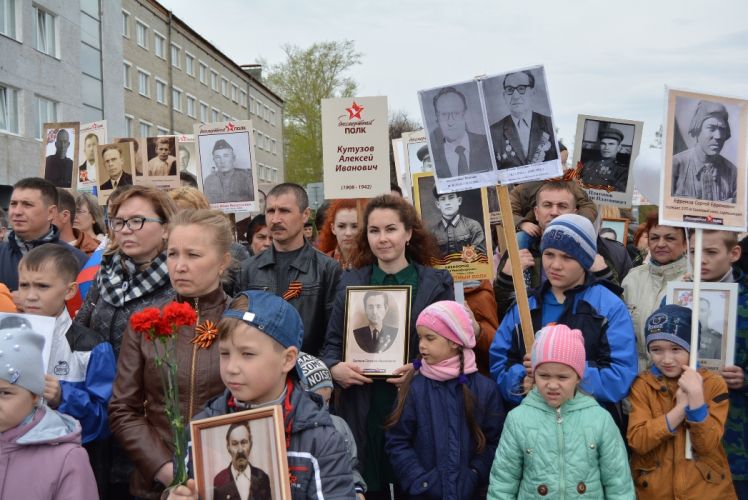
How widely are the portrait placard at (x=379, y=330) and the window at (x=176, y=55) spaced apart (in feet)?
160

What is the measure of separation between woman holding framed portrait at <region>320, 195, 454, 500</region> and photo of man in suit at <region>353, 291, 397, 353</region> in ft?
0.27

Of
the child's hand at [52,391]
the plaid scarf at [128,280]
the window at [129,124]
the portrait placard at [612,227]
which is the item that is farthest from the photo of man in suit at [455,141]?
the window at [129,124]

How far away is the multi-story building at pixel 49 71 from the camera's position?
86.9 feet

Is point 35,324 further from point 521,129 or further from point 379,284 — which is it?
point 521,129

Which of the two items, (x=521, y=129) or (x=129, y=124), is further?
(x=129, y=124)

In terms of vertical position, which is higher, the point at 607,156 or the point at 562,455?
the point at 607,156

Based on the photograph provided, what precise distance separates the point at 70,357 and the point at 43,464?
2.18ft

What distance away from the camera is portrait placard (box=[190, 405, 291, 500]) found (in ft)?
8.80

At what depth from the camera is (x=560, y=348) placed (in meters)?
3.66

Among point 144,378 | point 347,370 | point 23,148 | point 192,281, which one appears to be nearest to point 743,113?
point 347,370

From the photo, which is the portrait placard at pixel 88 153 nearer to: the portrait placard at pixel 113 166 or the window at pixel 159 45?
the portrait placard at pixel 113 166

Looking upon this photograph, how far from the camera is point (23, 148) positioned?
27000mm

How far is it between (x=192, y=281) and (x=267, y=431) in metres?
1.07

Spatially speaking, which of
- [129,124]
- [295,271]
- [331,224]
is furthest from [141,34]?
[295,271]
